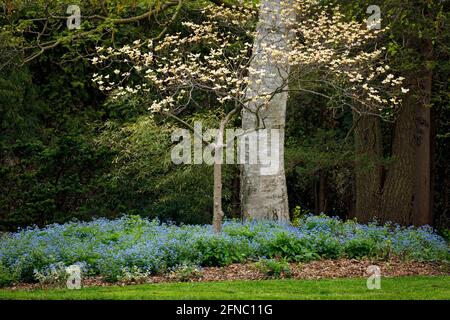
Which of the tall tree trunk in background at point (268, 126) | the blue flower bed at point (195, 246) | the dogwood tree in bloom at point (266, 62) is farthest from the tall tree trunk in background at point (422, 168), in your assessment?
the tall tree trunk in background at point (268, 126)

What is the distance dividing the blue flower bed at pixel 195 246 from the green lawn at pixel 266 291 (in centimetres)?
81

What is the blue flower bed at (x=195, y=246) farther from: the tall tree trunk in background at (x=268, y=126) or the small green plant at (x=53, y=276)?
the tall tree trunk in background at (x=268, y=126)

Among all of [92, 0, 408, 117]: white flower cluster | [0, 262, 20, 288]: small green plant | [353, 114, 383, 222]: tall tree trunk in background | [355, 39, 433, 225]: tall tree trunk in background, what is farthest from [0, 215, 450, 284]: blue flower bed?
[353, 114, 383, 222]: tall tree trunk in background

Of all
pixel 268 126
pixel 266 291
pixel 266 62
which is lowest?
pixel 266 291

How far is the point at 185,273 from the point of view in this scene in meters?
9.98

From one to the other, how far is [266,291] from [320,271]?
66.0 inches

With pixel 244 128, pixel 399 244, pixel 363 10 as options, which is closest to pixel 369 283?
pixel 399 244

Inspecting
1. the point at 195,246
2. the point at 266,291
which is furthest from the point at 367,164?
the point at 266,291

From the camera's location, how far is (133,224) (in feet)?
43.8

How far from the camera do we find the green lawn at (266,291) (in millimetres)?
8594

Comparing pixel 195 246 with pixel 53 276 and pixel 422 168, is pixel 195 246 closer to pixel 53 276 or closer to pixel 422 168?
pixel 53 276

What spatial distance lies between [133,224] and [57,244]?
2.49 metres

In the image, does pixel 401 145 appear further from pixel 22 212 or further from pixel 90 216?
pixel 22 212

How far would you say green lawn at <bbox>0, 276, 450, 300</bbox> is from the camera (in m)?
8.59
